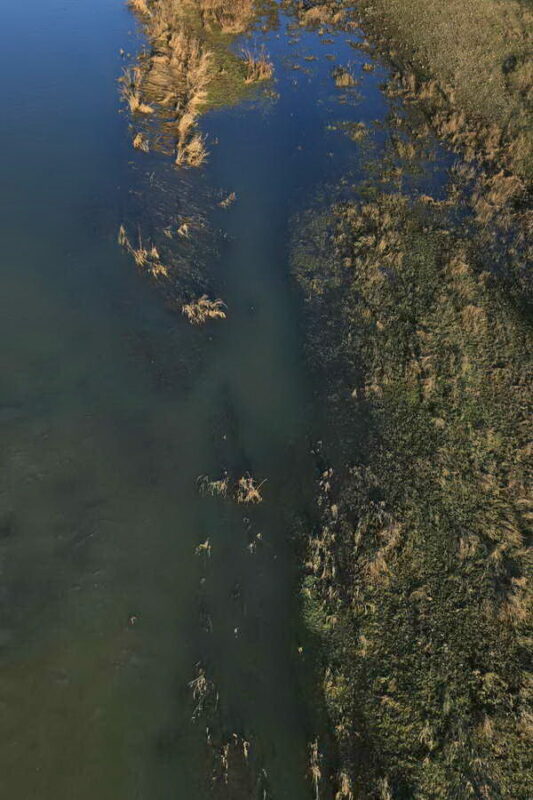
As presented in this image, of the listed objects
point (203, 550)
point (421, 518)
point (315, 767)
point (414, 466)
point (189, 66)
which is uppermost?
point (189, 66)

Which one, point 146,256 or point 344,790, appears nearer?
point 344,790

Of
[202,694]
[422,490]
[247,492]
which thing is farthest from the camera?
[422,490]

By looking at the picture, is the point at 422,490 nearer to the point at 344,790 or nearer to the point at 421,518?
the point at 421,518

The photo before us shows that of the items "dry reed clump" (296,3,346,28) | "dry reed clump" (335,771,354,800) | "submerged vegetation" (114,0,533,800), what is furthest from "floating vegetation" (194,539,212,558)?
"dry reed clump" (296,3,346,28)

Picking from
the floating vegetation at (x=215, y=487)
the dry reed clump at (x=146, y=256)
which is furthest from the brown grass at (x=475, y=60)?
the floating vegetation at (x=215, y=487)

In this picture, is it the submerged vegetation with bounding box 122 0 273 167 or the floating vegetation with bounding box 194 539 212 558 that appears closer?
the floating vegetation with bounding box 194 539 212 558

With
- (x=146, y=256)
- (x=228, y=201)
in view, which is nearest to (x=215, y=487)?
(x=146, y=256)

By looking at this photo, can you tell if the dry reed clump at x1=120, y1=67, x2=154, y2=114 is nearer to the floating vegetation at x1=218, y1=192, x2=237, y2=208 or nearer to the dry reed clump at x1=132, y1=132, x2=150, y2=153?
the dry reed clump at x1=132, y1=132, x2=150, y2=153
